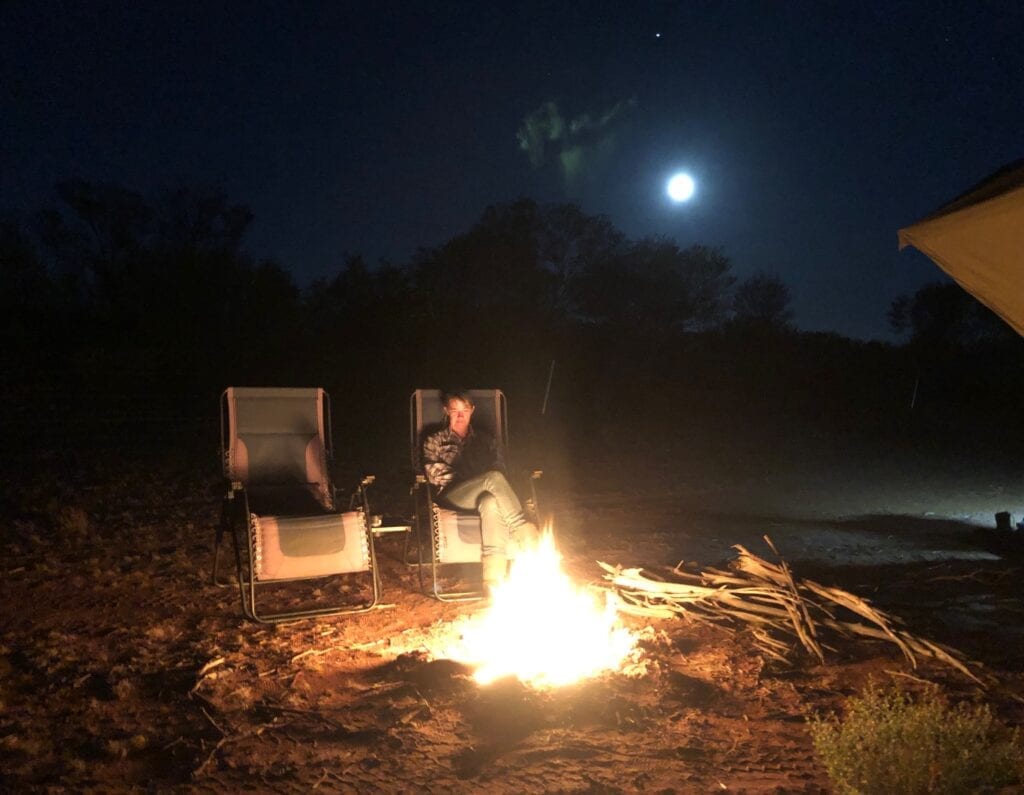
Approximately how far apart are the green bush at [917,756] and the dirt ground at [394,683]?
0.86 feet

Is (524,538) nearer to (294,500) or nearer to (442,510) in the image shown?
(442,510)

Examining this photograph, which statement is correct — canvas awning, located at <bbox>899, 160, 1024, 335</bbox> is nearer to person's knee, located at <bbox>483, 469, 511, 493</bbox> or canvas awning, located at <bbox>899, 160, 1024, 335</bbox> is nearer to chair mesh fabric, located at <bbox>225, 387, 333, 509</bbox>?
person's knee, located at <bbox>483, 469, 511, 493</bbox>

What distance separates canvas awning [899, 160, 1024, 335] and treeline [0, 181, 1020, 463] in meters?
11.0

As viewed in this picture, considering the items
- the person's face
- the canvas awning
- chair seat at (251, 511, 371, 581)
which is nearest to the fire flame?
chair seat at (251, 511, 371, 581)

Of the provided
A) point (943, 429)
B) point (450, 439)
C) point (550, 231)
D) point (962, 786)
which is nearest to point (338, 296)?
point (550, 231)

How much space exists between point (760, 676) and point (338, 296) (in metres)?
19.5

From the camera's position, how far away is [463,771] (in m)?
2.83

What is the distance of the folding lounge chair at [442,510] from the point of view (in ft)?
16.5

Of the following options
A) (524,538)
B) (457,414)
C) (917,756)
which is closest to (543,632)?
(524,538)

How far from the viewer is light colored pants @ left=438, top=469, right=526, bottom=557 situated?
16.4 ft

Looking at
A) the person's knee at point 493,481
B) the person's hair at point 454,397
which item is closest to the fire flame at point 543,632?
the person's knee at point 493,481

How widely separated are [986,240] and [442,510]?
3532 mm

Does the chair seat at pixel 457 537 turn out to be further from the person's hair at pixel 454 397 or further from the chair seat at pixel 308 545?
the person's hair at pixel 454 397

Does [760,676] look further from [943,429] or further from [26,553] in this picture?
[943,429]
